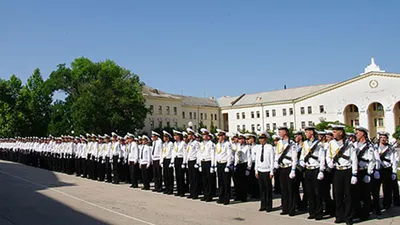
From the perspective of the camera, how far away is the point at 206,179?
1312cm

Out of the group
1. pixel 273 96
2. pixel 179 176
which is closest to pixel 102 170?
pixel 179 176

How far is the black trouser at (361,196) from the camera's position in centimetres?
950

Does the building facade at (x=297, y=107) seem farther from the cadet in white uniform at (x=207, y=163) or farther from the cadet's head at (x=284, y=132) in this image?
the cadet's head at (x=284, y=132)

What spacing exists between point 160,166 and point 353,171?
795 centimetres

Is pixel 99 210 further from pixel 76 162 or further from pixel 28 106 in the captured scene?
pixel 28 106

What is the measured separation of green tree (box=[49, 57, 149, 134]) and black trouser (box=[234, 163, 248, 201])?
38.1 metres

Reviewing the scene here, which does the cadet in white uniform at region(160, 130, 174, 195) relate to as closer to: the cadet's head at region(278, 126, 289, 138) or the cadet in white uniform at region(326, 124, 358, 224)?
the cadet's head at region(278, 126, 289, 138)

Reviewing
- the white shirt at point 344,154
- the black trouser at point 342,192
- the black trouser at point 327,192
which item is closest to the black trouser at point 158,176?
the black trouser at point 327,192

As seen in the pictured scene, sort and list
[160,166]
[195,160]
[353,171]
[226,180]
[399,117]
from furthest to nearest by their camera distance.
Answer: [399,117] < [160,166] < [195,160] < [226,180] < [353,171]

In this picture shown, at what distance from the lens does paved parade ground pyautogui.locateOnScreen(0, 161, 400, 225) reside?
9547 millimetres

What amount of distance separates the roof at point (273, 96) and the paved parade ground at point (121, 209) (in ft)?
249

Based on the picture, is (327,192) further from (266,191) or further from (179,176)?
(179,176)

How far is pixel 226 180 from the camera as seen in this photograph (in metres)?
12.4

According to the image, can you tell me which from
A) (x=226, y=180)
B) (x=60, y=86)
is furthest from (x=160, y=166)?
(x=60, y=86)
